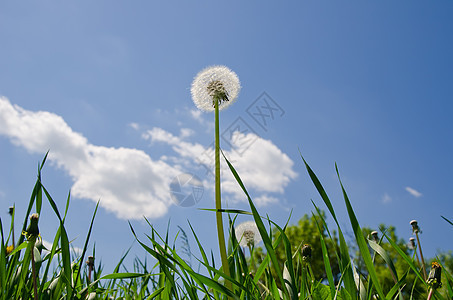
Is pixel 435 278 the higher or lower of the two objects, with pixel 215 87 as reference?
lower

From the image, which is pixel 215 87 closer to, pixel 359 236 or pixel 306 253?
pixel 306 253

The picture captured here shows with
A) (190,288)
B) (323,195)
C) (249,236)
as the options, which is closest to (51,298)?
(190,288)

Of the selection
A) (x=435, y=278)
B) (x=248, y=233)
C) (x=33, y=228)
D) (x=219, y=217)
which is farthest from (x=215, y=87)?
(x=248, y=233)

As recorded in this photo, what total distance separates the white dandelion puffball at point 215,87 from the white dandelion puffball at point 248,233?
133cm

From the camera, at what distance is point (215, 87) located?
2.01 m

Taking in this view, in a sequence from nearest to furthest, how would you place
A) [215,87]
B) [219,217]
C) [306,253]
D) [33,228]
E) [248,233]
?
[33,228], [219,217], [306,253], [215,87], [248,233]

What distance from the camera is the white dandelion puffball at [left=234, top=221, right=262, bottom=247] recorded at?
3102mm

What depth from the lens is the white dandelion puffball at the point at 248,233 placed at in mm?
3102

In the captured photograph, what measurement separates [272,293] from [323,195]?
0.46m

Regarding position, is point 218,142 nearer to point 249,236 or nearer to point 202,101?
point 202,101

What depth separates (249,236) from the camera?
3.23 metres

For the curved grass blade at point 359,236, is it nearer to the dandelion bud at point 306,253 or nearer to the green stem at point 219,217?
the green stem at point 219,217

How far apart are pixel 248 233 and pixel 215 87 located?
165 centimetres

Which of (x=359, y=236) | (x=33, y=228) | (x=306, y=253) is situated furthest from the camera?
(x=306, y=253)
